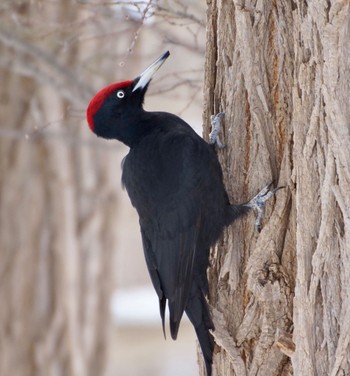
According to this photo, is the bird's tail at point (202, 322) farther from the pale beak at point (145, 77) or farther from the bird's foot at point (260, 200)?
the pale beak at point (145, 77)

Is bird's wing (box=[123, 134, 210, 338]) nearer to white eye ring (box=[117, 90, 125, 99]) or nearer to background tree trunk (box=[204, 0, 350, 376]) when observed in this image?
background tree trunk (box=[204, 0, 350, 376])

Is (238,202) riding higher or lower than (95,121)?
lower

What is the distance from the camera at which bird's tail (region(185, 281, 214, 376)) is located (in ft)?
10.2

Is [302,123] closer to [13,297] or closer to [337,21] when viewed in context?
[337,21]

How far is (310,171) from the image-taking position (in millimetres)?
2709

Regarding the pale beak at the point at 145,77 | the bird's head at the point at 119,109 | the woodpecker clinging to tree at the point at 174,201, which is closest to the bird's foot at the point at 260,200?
the woodpecker clinging to tree at the point at 174,201

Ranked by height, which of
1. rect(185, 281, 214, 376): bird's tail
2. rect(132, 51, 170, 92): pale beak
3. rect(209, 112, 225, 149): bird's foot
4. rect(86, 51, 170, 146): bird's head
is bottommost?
rect(185, 281, 214, 376): bird's tail

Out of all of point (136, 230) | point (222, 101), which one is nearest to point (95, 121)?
point (222, 101)

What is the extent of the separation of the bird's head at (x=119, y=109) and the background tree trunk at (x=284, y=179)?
1.77 ft

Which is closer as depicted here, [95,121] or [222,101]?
[222,101]

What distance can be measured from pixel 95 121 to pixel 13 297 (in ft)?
10.2

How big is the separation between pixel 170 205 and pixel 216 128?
0.41 metres

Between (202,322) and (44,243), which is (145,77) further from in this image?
(44,243)

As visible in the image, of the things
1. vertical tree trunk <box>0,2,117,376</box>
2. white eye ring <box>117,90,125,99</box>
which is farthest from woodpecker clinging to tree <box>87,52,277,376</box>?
vertical tree trunk <box>0,2,117,376</box>
